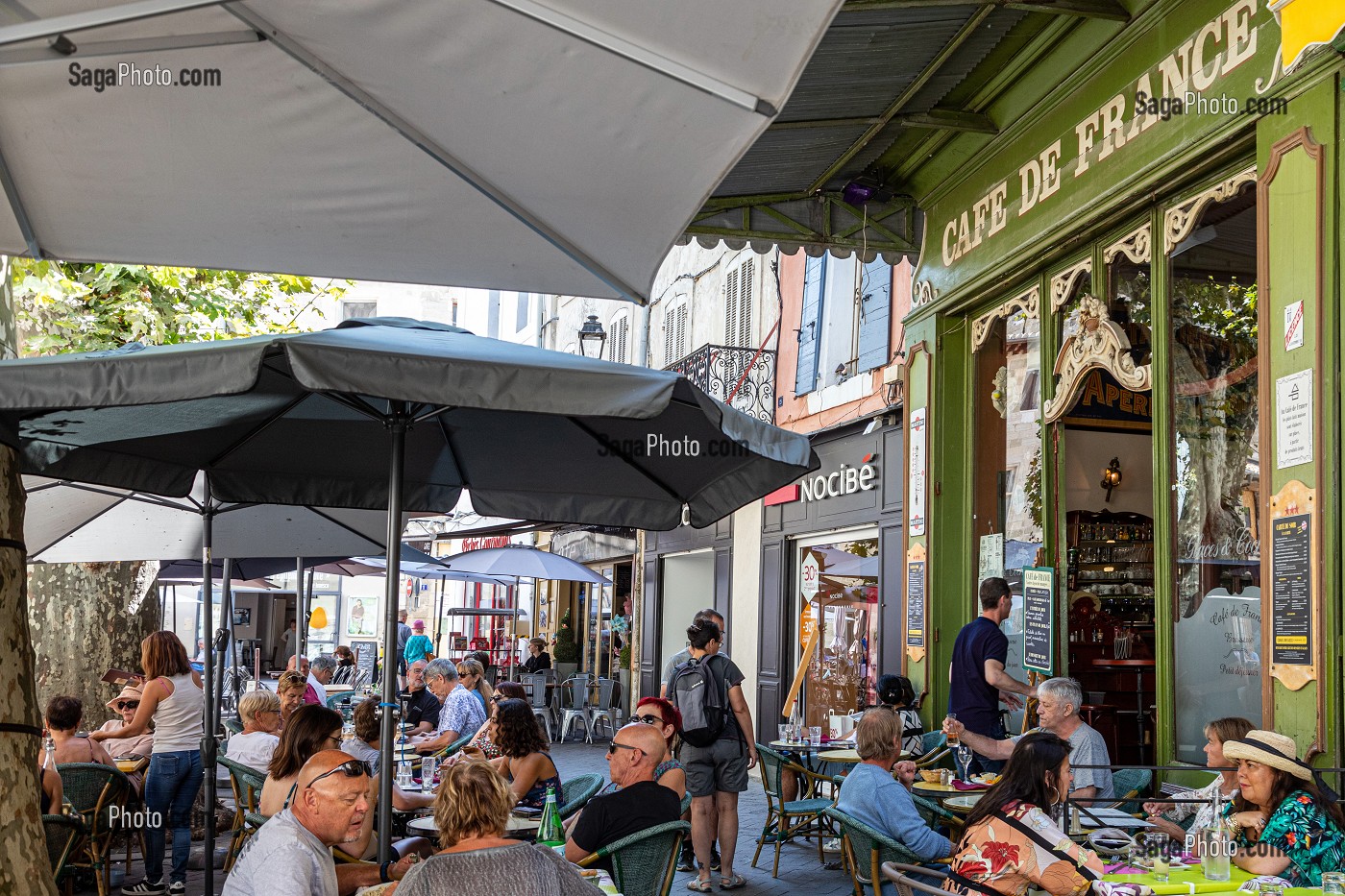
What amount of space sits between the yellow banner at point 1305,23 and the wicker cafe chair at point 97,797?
7463 millimetres

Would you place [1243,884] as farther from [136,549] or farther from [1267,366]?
[136,549]

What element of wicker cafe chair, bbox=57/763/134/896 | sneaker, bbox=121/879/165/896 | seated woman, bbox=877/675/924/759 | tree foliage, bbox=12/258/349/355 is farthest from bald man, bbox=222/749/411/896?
tree foliage, bbox=12/258/349/355

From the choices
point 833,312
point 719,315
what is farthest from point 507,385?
point 719,315

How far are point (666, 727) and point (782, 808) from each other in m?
1.71

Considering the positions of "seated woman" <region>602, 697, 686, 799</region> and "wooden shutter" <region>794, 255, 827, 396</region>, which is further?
"wooden shutter" <region>794, 255, 827, 396</region>

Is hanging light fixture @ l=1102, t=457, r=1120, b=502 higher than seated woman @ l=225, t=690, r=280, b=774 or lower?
higher

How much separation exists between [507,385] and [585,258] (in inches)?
36.0

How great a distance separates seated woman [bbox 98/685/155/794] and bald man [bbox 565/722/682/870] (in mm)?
4444

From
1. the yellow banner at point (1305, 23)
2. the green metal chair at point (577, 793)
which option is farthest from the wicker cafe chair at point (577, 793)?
the yellow banner at point (1305, 23)

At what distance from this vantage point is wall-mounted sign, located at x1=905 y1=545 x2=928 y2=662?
9688mm

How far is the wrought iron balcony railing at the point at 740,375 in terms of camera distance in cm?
1593

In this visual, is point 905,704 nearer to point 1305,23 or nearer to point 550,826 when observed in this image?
point 550,826

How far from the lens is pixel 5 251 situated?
4.26 meters

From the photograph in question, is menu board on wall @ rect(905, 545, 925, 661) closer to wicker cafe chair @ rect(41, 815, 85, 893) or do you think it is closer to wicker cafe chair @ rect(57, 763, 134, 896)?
wicker cafe chair @ rect(57, 763, 134, 896)
